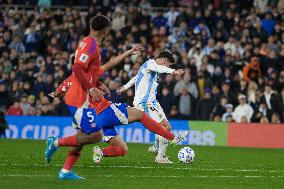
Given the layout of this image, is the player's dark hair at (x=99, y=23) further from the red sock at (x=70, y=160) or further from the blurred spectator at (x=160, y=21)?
the blurred spectator at (x=160, y=21)

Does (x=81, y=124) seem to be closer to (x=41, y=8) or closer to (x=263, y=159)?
(x=263, y=159)

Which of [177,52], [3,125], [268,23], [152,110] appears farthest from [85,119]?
[268,23]

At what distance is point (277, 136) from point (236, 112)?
195cm

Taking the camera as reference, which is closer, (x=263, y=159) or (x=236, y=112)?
(x=263, y=159)

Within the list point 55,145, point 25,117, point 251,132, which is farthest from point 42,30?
point 55,145

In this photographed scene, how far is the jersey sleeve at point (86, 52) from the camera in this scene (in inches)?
511

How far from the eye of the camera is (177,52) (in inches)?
1204

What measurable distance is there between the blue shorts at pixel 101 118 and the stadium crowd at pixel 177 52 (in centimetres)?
1258

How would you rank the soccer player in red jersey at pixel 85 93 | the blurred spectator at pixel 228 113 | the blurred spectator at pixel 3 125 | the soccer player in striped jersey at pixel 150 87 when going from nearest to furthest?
the soccer player in red jersey at pixel 85 93 < the soccer player in striped jersey at pixel 150 87 < the blurred spectator at pixel 228 113 < the blurred spectator at pixel 3 125

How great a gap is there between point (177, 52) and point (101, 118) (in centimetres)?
1536

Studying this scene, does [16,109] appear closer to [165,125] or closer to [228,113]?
[228,113]

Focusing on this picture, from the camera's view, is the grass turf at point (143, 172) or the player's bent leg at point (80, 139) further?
the player's bent leg at point (80, 139)

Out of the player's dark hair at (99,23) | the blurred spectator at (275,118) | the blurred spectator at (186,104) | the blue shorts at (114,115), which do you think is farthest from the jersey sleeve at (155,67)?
the blurred spectator at (186,104)

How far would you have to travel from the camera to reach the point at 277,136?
26734 mm
